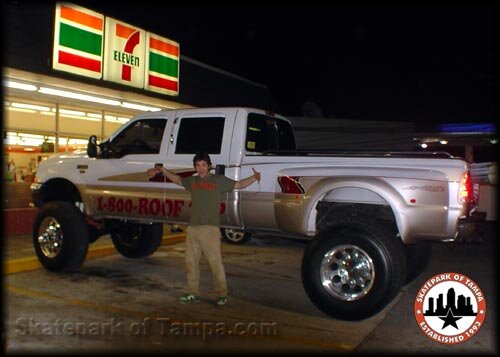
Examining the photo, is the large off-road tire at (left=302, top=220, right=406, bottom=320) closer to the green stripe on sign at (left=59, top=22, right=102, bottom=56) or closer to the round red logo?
the round red logo

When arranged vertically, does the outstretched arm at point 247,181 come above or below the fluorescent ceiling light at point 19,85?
below

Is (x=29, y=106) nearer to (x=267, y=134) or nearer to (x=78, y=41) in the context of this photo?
(x=78, y=41)

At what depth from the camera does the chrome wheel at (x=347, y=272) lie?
A: 5383 millimetres

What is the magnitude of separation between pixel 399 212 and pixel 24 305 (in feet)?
13.8

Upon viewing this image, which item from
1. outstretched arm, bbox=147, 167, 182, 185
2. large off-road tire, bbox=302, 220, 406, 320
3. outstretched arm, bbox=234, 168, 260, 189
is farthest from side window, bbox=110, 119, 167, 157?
large off-road tire, bbox=302, 220, 406, 320

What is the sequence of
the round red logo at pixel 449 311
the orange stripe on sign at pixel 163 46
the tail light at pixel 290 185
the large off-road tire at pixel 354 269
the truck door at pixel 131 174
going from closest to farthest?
the round red logo at pixel 449 311 → the large off-road tire at pixel 354 269 → the tail light at pixel 290 185 → the truck door at pixel 131 174 → the orange stripe on sign at pixel 163 46

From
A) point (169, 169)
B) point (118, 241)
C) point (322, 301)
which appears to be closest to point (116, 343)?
point (322, 301)

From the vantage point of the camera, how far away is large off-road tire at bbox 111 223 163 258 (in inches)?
344

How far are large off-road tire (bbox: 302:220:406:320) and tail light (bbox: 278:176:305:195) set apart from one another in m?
0.55

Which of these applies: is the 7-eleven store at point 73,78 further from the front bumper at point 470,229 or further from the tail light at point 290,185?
the front bumper at point 470,229

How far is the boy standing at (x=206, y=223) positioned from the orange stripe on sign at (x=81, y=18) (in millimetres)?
5525

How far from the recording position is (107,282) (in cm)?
700

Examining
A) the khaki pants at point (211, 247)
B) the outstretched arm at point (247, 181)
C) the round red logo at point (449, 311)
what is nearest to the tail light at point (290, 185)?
the outstretched arm at point (247, 181)

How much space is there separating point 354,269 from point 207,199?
1792mm
